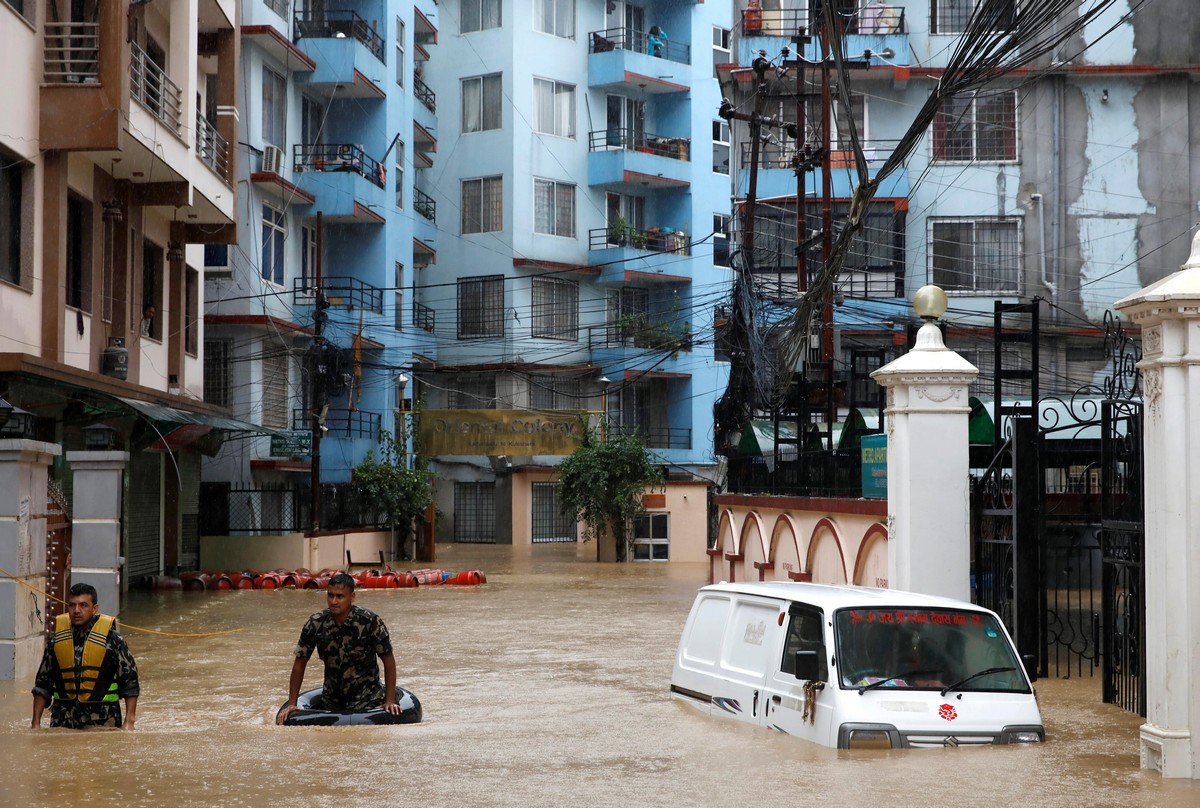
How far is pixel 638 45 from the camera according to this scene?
54.4 m

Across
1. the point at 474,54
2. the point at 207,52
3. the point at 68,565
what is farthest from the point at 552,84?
the point at 68,565

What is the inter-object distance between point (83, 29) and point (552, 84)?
31073mm

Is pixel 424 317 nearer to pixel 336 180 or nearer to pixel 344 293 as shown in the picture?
pixel 344 293

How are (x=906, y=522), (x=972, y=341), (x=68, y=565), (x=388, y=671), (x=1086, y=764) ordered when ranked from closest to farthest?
(x=1086, y=764)
(x=388, y=671)
(x=906, y=522)
(x=68, y=565)
(x=972, y=341)

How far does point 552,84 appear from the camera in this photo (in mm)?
52375

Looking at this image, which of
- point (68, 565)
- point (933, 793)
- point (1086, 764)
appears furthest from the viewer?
point (68, 565)

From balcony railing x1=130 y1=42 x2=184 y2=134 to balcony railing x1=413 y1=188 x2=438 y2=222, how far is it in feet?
79.1

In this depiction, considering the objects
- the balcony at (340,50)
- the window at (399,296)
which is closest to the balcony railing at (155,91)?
the balcony at (340,50)

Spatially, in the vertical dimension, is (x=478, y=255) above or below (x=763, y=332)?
above

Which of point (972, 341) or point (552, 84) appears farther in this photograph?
point (552, 84)

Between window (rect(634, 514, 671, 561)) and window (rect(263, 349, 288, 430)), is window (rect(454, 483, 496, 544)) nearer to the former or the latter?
window (rect(634, 514, 671, 561))

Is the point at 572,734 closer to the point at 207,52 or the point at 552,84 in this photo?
the point at 207,52

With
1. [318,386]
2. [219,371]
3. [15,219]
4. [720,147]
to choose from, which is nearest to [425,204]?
[720,147]

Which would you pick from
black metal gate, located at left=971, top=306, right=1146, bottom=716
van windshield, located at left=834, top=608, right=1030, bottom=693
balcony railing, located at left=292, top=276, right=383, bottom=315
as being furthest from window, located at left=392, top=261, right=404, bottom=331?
van windshield, located at left=834, top=608, right=1030, bottom=693
